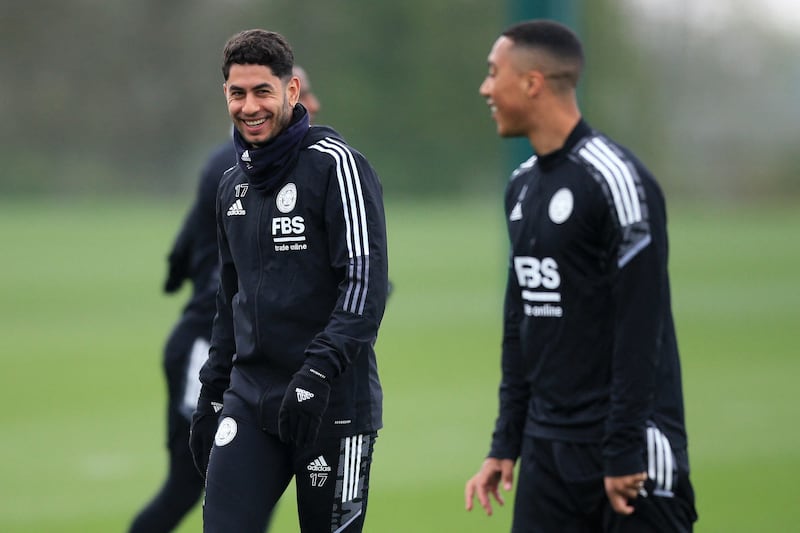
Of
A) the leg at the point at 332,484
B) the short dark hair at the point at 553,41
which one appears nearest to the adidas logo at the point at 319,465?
the leg at the point at 332,484

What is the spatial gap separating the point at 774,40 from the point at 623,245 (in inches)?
1768

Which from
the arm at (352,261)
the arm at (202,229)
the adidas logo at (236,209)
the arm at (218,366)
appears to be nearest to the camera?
the arm at (352,261)

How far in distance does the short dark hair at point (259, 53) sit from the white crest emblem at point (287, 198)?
0.39 m

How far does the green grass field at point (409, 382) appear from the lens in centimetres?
827

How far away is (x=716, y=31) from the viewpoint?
1863 inches

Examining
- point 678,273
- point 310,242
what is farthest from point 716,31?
point 310,242

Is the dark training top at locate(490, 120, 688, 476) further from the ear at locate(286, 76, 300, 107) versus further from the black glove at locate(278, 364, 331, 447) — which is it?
the ear at locate(286, 76, 300, 107)

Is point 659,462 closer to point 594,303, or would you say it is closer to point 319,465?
point 594,303

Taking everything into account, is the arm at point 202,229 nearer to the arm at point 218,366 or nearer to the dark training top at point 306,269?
the arm at point 218,366

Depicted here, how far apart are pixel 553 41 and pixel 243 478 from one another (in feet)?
5.79

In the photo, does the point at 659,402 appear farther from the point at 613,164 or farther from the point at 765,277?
the point at 765,277

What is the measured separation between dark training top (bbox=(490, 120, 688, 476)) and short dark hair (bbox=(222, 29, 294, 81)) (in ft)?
2.95

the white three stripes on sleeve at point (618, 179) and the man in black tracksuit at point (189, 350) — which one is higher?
the white three stripes on sleeve at point (618, 179)

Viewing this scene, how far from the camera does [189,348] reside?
21.5 ft
